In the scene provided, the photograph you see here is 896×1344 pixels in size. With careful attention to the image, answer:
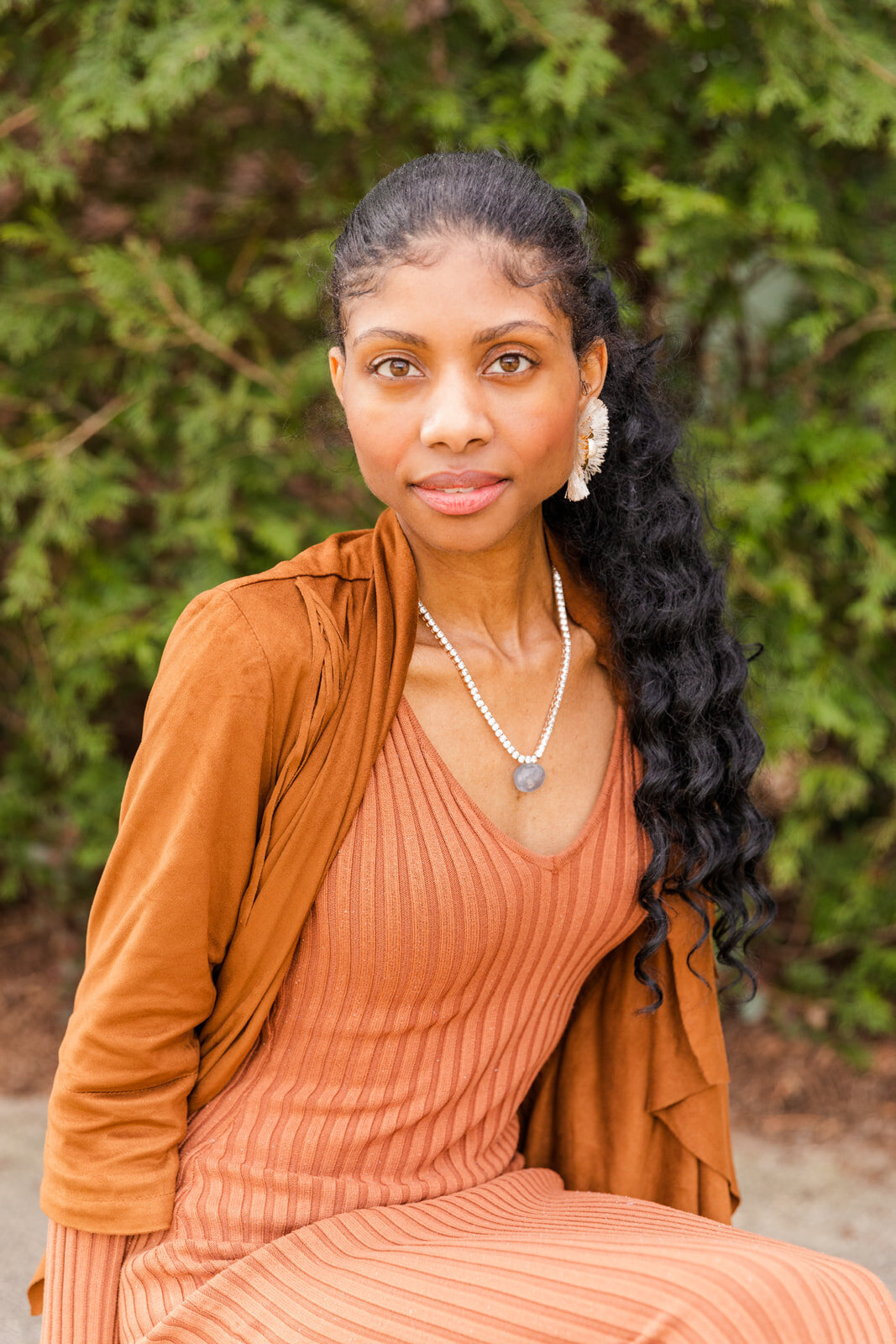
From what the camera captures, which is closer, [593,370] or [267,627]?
[267,627]

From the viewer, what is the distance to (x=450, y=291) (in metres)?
1.58

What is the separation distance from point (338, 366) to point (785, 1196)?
7.25 feet

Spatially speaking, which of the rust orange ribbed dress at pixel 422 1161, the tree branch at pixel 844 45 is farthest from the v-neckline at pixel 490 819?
the tree branch at pixel 844 45

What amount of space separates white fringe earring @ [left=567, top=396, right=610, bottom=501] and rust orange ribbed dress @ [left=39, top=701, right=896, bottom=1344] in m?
0.43

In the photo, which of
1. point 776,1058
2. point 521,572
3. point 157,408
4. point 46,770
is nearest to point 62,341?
point 157,408

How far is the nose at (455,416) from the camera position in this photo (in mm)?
1584

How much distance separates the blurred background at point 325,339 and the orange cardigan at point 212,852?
1181 mm

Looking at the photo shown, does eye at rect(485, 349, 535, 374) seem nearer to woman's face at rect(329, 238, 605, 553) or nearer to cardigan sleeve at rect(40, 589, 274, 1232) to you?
woman's face at rect(329, 238, 605, 553)

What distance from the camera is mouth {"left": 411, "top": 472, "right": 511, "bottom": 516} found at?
164 centimetres

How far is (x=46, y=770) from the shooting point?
3580 millimetres

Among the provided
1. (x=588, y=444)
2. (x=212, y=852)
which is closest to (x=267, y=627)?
(x=212, y=852)

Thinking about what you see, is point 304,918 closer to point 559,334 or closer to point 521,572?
point 521,572

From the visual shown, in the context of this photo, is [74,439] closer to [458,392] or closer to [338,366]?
[338,366]

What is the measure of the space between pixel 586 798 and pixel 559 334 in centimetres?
66
